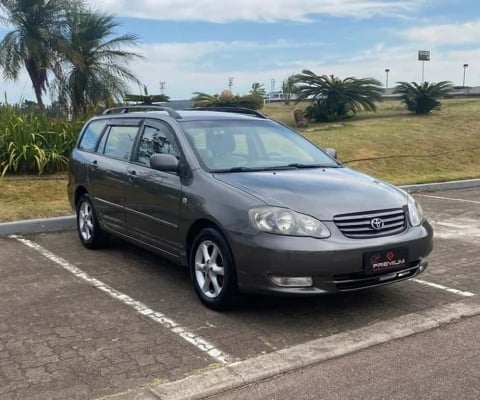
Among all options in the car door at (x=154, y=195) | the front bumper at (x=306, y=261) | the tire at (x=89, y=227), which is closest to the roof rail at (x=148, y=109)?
the car door at (x=154, y=195)

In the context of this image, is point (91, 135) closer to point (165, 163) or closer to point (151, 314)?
point (165, 163)

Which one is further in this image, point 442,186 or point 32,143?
point 442,186

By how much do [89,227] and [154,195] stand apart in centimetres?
182

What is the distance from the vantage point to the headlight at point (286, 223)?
4492mm

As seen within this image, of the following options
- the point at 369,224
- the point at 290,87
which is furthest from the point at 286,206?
the point at 290,87

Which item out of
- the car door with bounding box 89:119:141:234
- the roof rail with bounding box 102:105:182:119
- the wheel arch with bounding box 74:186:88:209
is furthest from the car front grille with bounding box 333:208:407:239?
the wheel arch with bounding box 74:186:88:209

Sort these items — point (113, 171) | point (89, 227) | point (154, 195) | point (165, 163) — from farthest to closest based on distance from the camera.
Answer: point (89, 227)
point (113, 171)
point (154, 195)
point (165, 163)

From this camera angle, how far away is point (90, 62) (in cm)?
2117

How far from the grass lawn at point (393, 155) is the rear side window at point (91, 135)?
164 cm

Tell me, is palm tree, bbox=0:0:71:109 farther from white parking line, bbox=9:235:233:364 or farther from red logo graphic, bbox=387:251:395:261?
red logo graphic, bbox=387:251:395:261

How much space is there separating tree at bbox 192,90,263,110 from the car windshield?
17225mm

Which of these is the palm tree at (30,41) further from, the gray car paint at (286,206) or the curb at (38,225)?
the gray car paint at (286,206)

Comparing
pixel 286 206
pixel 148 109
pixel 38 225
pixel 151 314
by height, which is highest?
pixel 148 109

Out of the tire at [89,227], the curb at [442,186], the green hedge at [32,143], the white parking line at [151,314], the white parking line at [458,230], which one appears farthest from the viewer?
the curb at [442,186]
